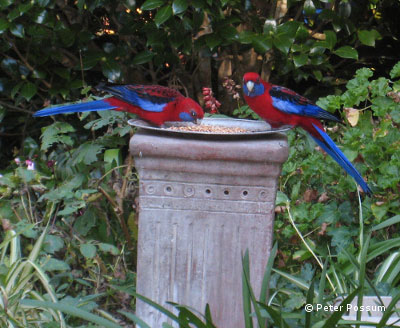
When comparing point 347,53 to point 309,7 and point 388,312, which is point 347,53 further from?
point 388,312

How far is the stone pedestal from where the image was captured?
6.72 ft

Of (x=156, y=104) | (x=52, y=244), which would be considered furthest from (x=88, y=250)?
(x=156, y=104)

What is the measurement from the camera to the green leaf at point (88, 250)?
267 cm

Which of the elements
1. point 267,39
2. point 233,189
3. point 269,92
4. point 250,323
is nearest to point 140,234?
point 233,189

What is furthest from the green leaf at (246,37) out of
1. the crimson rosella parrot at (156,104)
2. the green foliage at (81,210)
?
the crimson rosella parrot at (156,104)

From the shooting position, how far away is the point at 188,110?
236 cm

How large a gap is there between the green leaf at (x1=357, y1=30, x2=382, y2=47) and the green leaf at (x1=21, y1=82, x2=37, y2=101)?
1.99 m

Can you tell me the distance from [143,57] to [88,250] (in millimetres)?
1375

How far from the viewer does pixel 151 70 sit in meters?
3.89

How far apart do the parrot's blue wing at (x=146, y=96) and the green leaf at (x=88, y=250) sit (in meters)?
0.70

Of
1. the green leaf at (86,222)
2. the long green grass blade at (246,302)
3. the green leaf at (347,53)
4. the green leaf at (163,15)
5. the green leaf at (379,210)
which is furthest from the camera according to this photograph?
the green leaf at (347,53)

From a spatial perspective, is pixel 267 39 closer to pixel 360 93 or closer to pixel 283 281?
pixel 360 93

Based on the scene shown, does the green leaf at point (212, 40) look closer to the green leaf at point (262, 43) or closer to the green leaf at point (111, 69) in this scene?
the green leaf at point (262, 43)

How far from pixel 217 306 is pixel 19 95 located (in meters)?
2.29
